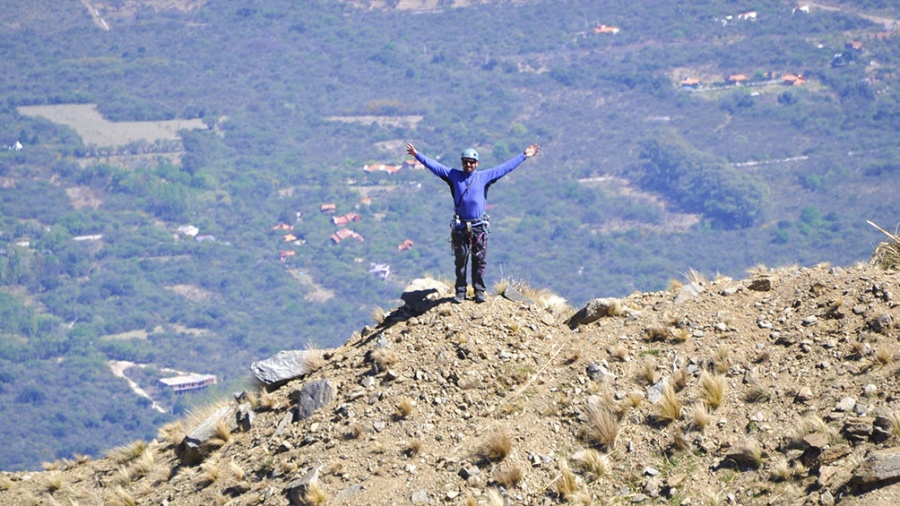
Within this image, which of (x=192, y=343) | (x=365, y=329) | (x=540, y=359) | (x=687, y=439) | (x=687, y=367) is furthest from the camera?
(x=192, y=343)

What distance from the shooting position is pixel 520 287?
20.1 m

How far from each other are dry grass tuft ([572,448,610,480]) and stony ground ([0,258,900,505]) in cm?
2

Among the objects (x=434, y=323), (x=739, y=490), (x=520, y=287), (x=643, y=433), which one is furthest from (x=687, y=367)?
(x=520, y=287)

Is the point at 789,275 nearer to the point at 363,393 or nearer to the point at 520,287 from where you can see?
the point at 520,287

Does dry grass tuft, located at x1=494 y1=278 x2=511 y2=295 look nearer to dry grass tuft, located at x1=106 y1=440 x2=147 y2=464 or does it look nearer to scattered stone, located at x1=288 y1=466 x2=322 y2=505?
scattered stone, located at x1=288 y1=466 x2=322 y2=505

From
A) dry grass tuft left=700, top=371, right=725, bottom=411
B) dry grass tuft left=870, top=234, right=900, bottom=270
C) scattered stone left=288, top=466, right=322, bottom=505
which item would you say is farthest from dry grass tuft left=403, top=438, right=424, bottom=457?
dry grass tuft left=870, top=234, right=900, bottom=270

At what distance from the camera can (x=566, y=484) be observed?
46.1 feet

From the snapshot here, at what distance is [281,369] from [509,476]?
495cm

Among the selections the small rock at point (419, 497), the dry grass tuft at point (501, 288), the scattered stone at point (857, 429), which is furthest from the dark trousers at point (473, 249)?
the scattered stone at point (857, 429)

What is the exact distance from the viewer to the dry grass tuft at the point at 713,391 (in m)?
14.6

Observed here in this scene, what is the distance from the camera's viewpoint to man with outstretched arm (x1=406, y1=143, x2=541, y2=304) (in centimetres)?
1744

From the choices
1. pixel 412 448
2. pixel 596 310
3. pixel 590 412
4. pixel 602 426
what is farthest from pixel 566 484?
pixel 596 310

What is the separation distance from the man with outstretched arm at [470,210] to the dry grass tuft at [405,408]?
228cm

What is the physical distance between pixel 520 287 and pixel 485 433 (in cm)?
524
